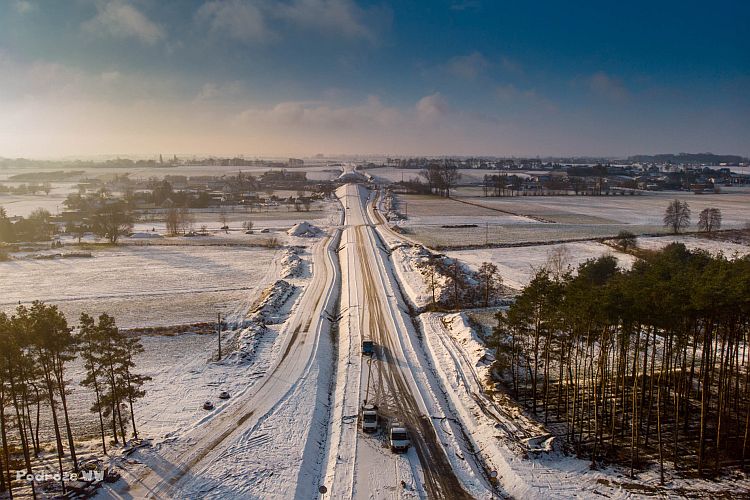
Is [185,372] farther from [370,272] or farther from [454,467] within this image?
[370,272]

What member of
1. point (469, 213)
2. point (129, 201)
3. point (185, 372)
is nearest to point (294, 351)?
point (185, 372)

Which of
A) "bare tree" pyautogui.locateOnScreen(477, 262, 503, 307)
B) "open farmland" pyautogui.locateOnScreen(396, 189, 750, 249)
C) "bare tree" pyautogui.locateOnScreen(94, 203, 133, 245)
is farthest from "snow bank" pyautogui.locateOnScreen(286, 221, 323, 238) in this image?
"bare tree" pyautogui.locateOnScreen(477, 262, 503, 307)

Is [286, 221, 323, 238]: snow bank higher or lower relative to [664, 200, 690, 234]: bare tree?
lower

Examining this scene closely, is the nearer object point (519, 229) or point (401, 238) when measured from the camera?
point (401, 238)

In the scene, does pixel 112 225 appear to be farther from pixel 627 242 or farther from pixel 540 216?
pixel 540 216

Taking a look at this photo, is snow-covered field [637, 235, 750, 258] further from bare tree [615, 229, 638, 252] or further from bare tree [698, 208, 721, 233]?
bare tree [698, 208, 721, 233]

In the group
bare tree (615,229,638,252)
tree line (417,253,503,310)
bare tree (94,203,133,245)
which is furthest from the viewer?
bare tree (94,203,133,245)

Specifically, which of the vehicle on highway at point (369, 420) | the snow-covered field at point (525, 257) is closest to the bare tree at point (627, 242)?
the snow-covered field at point (525, 257)
